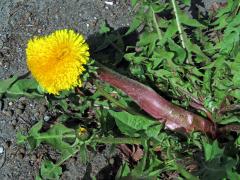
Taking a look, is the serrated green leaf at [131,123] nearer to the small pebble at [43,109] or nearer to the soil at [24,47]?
the soil at [24,47]

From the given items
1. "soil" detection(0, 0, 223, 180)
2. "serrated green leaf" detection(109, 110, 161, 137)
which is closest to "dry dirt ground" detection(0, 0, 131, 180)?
"soil" detection(0, 0, 223, 180)

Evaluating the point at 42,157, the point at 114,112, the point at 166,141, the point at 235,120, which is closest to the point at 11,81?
the point at 42,157

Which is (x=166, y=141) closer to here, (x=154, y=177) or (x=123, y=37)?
(x=154, y=177)

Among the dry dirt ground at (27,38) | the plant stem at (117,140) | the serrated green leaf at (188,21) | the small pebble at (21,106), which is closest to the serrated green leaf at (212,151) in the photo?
the plant stem at (117,140)

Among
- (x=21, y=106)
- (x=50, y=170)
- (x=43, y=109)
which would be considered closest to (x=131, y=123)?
(x=50, y=170)

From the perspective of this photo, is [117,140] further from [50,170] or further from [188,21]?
[188,21]

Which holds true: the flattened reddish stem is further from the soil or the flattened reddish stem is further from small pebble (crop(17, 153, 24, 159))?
small pebble (crop(17, 153, 24, 159))

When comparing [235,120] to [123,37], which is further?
[123,37]
